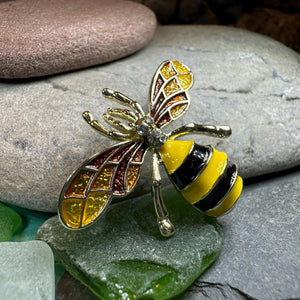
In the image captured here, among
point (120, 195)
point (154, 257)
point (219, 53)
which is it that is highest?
point (219, 53)

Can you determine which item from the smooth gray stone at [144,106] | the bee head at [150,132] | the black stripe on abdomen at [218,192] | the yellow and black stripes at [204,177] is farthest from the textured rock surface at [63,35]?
the black stripe on abdomen at [218,192]

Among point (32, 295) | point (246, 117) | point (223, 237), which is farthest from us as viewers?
point (246, 117)

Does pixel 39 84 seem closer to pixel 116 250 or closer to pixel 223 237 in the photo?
pixel 116 250

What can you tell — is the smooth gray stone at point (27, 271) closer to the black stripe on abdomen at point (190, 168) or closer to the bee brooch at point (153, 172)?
the bee brooch at point (153, 172)

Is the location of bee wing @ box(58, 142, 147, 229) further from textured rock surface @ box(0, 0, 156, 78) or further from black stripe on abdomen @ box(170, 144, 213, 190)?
textured rock surface @ box(0, 0, 156, 78)

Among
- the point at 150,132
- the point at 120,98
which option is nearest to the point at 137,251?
the point at 150,132

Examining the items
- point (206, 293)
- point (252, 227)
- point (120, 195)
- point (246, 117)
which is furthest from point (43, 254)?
point (246, 117)

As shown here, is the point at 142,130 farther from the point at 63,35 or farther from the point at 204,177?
the point at 63,35
